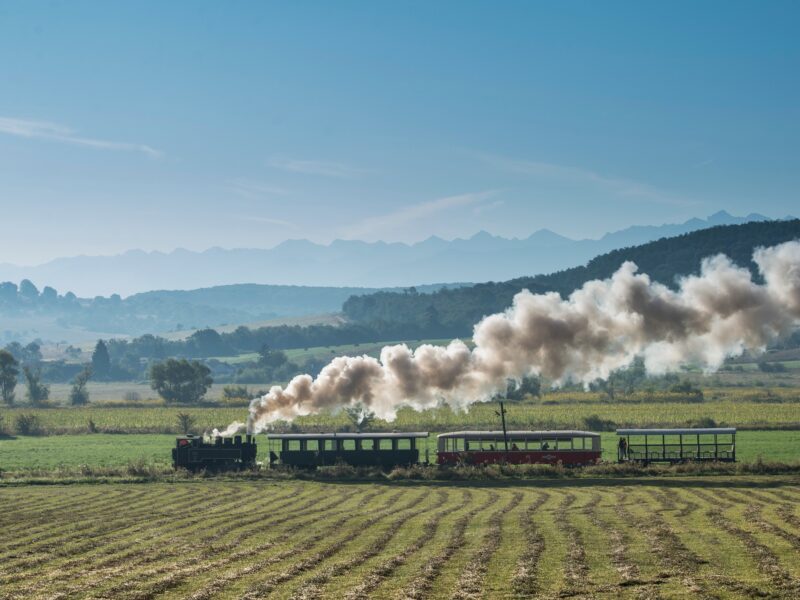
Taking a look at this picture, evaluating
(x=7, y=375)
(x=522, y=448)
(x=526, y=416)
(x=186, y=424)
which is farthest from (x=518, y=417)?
(x=7, y=375)

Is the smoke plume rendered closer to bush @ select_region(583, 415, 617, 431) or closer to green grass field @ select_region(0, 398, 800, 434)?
green grass field @ select_region(0, 398, 800, 434)

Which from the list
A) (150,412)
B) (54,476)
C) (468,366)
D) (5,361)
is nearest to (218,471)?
(54,476)

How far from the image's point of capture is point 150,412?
538 feet

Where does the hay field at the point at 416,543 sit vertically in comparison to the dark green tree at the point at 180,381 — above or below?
below

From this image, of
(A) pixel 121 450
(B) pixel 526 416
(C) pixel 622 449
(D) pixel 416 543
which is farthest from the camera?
(B) pixel 526 416

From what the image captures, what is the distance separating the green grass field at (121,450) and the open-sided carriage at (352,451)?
28.5ft

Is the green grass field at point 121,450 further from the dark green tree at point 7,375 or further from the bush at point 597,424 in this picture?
the dark green tree at point 7,375

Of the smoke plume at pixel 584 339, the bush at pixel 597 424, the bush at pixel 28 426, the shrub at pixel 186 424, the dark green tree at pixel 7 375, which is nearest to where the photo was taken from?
the smoke plume at pixel 584 339

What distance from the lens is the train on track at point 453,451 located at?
75875mm

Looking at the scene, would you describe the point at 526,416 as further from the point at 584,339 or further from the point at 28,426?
the point at 28,426

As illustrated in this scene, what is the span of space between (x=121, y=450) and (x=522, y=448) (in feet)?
157

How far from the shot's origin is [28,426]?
138 meters

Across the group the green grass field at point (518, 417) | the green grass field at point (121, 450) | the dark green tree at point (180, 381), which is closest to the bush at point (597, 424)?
the green grass field at point (518, 417)

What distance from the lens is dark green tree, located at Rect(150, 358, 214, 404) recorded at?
19050 cm
